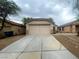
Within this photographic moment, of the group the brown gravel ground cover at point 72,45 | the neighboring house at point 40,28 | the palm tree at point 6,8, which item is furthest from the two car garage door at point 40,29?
the brown gravel ground cover at point 72,45

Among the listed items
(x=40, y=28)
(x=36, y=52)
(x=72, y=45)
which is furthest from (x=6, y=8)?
(x=36, y=52)

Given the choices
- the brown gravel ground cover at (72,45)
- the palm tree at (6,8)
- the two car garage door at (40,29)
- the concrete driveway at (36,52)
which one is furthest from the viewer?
the two car garage door at (40,29)

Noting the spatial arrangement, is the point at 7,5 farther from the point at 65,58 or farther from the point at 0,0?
the point at 65,58

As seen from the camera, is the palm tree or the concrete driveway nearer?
the concrete driveway

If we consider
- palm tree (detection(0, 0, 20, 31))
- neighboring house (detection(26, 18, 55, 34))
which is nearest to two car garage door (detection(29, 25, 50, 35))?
neighboring house (detection(26, 18, 55, 34))

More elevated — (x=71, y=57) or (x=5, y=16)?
(x=5, y=16)

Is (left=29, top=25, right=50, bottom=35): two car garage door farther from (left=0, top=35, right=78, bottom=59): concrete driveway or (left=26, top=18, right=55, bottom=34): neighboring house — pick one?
(left=0, top=35, right=78, bottom=59): concrete driveway

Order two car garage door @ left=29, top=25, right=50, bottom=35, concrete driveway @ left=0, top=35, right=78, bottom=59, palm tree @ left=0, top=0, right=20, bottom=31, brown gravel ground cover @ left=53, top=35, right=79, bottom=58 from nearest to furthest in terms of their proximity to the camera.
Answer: concrete driveway @ left=0, top=35, right=78, bottom=59, brown gravel ground cover @ left=53, top=35, right=79, bottom=58, palm tree @ left=0, top=0, right=20, bottom=31, two car garage door @ left=29, top=25, right=50, bottom=35

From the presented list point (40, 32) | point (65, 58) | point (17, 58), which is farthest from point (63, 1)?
point (40, 32)

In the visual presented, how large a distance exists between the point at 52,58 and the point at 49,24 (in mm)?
25858

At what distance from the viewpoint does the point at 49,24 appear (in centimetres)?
3412

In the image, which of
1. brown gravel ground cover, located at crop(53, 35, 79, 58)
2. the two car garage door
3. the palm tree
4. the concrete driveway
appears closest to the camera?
the concrete driveway

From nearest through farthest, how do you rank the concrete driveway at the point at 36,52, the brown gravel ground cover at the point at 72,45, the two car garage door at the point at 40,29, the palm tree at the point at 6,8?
the concrete driveway at the point at 36,52
the brown gravel ground cover at the point at 72,45
the palm tree at the point at 6,8
the two car garage door at the point at 40,29

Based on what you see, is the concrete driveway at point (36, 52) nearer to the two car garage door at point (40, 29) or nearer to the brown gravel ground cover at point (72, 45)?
the brown gravel ground cover at point (72, 45)
